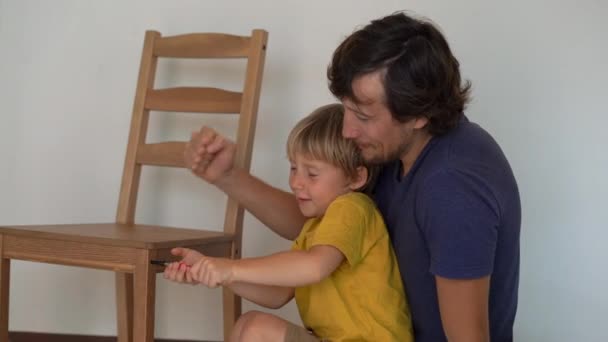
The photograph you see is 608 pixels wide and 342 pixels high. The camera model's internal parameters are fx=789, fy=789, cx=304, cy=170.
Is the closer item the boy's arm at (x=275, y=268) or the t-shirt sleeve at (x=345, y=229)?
the boy's arm at (x=275, y=268)

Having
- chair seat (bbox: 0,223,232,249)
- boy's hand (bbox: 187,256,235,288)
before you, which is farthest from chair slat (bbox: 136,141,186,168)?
boy's hand (bbox: 187,256,235,288)

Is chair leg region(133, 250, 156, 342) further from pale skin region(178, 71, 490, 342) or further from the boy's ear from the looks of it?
the boy's ear

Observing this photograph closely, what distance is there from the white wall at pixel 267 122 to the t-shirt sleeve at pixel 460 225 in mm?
806

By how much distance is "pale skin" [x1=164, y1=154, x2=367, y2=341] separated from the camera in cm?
115

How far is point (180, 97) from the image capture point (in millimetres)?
2023

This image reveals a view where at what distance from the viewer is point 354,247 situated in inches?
49.4

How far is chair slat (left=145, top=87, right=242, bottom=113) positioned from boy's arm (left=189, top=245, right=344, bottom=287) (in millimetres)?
772

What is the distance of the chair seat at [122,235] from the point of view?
5.03 feet

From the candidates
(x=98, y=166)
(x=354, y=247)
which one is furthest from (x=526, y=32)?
(x=98, y=166)

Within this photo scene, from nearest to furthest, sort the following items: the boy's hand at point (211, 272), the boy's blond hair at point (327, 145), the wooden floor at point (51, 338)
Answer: the boy's hand at point (211, 272)
the boy's blond hair at point (327, 145)
the wooden floor at point (51, 338)

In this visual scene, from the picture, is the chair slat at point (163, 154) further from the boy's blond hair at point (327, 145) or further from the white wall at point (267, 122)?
the boy's blond hair at point (327, 145)

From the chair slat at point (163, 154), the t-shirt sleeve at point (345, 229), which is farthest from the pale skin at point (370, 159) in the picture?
the chair slat at point (163, 154)

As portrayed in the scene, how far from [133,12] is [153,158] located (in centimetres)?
54

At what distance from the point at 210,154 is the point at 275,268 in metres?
0.37
